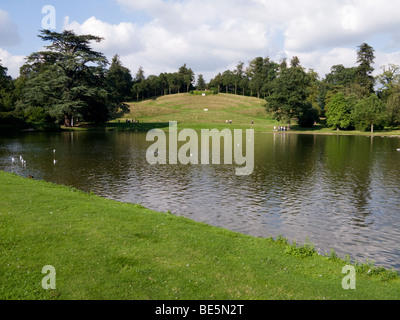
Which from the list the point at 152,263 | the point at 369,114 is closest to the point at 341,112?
the point at 369,114

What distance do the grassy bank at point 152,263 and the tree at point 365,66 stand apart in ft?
403

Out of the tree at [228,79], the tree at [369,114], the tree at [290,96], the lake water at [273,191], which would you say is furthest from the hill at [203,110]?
the lake water at [273,191]

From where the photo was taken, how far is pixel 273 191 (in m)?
24.4

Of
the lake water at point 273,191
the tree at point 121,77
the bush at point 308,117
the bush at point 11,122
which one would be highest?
the tree at point 121,77

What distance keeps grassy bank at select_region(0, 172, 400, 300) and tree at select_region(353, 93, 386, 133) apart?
86602mm

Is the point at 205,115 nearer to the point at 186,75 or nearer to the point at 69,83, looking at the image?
the point at 69,83

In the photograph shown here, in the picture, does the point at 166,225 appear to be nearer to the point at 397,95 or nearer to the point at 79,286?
the point at 79,286

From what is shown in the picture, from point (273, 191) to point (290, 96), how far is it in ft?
247

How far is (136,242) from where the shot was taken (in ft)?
36.2

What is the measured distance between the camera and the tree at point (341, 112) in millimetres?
93562

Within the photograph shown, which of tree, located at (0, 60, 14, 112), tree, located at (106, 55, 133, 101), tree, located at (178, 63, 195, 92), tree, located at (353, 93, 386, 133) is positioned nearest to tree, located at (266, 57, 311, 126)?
tree, located at (353, 93, 386, 133)

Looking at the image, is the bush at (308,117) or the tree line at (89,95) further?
the bush at (308,117)

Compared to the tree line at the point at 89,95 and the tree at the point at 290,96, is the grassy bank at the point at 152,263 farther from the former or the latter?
the tree at the point at 290,96
